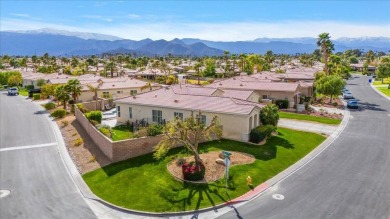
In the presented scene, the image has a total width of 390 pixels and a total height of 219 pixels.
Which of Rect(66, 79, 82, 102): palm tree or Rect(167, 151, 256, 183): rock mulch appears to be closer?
Rect(167, 151, 256, 183): rock mulch

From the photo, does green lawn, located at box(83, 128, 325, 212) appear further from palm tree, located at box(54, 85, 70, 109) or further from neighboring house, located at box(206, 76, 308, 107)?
→ palm tree, located at box(54, 85, 70, 109)

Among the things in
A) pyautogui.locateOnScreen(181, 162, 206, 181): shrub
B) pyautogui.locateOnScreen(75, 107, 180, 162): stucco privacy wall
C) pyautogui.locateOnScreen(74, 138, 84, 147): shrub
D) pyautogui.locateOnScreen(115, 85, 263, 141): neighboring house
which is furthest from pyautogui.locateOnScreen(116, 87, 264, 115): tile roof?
pyautogui.locateOnScreen(181, 162, 206, 181): shrub

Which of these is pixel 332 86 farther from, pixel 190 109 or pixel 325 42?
pixel 190 109

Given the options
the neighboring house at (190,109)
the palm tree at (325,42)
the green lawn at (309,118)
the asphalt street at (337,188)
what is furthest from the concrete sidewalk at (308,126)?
the palm tree at (325,42)

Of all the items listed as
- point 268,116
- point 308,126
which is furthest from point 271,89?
point 268,116

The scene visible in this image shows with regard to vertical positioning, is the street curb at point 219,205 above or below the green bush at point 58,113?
below

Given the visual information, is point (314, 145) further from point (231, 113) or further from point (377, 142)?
point (231, 113)

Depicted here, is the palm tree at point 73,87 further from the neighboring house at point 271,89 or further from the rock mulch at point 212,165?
the rock mulch at point 212,165

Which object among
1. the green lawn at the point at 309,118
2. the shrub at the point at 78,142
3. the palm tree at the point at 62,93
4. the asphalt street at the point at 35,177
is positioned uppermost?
the palm tree at the point at 62,93
